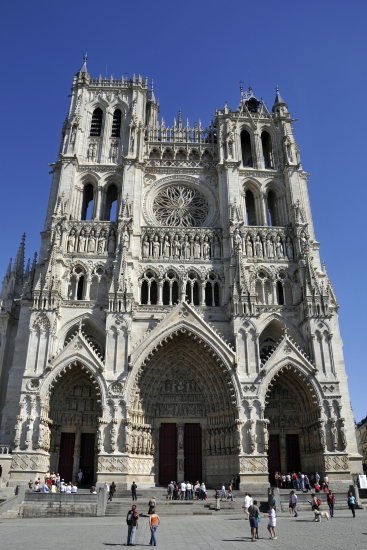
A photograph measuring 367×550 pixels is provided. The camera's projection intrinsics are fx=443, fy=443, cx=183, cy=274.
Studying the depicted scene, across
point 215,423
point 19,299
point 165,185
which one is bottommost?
point 215,423

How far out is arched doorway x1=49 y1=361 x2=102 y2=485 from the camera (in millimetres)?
26328

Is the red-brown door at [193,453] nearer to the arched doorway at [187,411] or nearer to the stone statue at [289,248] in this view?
the arched doorway at [187,411]

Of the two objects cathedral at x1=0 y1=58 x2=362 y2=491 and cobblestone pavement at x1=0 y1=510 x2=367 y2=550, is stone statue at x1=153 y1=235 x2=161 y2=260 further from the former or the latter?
cobblestone pavement at x1=0 y1=510 x2=367 y2=550

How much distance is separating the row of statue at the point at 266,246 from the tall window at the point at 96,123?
15204 millimetres

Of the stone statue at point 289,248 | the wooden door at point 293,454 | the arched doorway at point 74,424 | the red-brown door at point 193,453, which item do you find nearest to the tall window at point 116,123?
the stone statue at point 289,248

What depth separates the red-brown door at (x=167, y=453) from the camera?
26891mm

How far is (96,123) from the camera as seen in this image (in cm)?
3744

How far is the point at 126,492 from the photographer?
22984mm

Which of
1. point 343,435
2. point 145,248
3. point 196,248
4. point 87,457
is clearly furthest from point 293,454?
point 145,248

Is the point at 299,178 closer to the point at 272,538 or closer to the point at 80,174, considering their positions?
the point at 80,174

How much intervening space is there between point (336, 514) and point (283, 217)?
20897mm

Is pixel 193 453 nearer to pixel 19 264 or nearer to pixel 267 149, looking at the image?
pixel 19 264

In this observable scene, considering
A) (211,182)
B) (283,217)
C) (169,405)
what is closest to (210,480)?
(169,405)

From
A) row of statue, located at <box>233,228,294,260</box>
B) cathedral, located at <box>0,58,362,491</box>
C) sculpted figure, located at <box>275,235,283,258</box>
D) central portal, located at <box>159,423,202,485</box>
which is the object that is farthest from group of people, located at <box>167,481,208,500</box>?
sculpted figure, located at <box>275,235,283,258</box>
